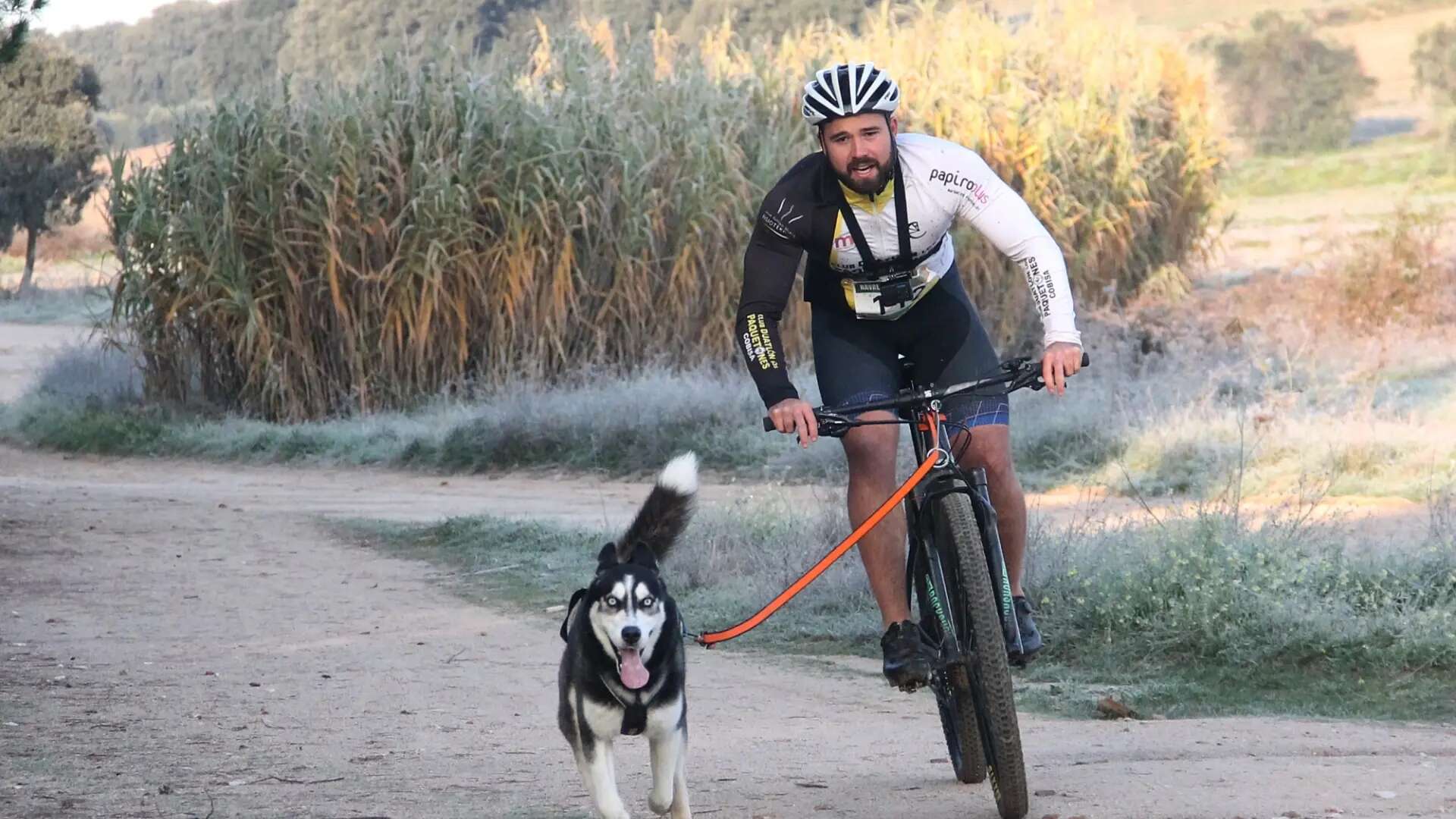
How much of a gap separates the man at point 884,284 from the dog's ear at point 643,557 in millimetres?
489

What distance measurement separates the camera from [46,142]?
42000 mm

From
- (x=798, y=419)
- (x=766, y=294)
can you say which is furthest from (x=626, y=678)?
(x=766, y=294)

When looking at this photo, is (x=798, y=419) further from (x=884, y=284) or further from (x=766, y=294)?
(x=884, y=284)

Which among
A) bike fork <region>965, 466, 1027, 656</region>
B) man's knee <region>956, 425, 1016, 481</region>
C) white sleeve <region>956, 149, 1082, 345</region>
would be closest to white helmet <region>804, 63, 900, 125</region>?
white sleeve <region>956, 149, 1082, 345</region>

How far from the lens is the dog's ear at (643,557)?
4910 mm

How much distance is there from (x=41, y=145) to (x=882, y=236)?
4039 centimetres

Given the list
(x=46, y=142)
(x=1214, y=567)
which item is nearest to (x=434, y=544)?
(x=1214, y=567)

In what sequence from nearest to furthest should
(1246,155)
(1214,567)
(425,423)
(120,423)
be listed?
(1214,567)
(425,423)
(120,423)
(1246,155)

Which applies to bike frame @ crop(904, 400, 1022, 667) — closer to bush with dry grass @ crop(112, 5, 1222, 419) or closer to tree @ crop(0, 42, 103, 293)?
bush with dry grass @ crop(112, 5, 1222, 419)

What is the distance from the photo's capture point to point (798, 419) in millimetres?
4949

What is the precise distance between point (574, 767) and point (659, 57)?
16249 mm

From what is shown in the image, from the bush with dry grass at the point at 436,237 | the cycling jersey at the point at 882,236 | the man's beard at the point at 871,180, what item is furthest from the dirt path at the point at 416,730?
the bush with dry grass at the point at 436,237

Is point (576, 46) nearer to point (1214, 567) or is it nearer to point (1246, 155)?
point (1214, 567)

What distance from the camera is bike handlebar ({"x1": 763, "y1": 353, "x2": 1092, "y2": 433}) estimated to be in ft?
16.0
